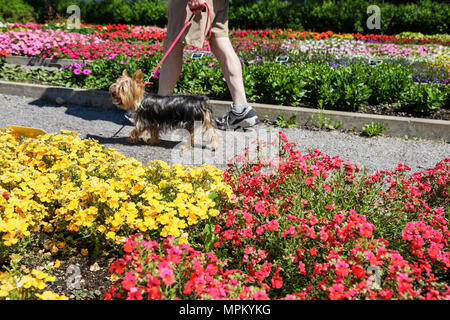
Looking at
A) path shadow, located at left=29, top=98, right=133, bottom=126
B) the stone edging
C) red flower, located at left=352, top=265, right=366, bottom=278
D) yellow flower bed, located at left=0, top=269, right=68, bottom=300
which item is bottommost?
yellow flower bed, located at left=0, top=269, right=68, bottom=300

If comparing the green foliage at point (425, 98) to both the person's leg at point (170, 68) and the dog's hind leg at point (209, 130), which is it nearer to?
the dog's hind leg at point (209, 130)

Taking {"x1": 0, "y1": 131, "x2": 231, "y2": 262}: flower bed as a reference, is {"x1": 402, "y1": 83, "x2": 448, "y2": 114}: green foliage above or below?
above

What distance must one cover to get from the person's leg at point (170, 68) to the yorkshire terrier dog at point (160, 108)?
11.8 inches

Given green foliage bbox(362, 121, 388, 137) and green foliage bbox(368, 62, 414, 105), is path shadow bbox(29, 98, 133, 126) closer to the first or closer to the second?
green foliage bbox(362, 121, 388, 137)

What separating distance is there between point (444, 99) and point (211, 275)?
14.5ft

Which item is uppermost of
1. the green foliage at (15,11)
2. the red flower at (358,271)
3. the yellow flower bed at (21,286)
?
the green foliage at (15,11)

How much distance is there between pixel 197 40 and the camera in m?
4.21

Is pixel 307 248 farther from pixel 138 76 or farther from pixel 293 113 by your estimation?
pixel 293 113

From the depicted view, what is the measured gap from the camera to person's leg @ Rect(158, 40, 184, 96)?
15.1 feet

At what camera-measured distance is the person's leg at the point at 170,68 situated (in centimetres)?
460

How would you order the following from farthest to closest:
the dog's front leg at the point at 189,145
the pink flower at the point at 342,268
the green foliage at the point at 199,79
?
the green foliage at the point at 199,79 < the dog's front leg at the point at 189,145 < the pink flower at the point at 342,268

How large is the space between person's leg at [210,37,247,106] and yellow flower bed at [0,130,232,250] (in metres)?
1.83

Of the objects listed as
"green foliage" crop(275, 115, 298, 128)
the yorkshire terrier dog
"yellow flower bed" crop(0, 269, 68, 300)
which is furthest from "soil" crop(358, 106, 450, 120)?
"yellow flower bed" crop(0, 269, 68, 300)

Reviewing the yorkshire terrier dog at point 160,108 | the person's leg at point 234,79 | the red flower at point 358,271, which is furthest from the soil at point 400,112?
the red flower at point 358,271
